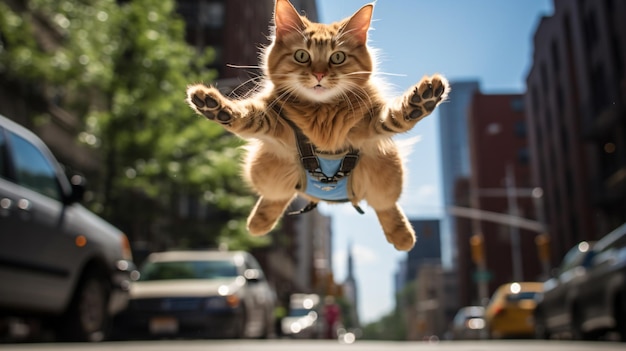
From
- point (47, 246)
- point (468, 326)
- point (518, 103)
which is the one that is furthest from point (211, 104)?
point (468, 326)

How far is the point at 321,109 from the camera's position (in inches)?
40.8

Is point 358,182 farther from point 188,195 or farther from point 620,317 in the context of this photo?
point 620,317

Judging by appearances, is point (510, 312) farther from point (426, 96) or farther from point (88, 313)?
point (426, 96)

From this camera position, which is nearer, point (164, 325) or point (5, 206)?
point (164, 325)

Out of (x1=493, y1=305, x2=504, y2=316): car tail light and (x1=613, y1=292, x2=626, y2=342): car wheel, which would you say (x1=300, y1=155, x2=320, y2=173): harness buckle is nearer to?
(x1=613, y1=292, x2=626, y2=342): car wheel

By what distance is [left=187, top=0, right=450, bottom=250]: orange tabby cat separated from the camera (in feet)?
3.23

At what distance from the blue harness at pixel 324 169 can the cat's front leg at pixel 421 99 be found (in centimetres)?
11

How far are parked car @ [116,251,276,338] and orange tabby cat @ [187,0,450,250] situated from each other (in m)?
1.27

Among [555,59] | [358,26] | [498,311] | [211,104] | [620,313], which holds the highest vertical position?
[555,59]

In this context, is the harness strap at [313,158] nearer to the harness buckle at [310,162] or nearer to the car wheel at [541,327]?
the harness buckle at [310,162]

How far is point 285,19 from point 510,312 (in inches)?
733

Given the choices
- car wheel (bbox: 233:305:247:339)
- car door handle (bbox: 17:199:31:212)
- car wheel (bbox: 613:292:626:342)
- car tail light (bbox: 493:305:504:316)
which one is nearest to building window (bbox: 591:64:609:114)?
car wheel (bbox: 233:305:247:339)

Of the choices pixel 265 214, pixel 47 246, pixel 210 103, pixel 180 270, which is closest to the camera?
pixel 210 103

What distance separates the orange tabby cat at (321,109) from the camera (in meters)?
0.99
